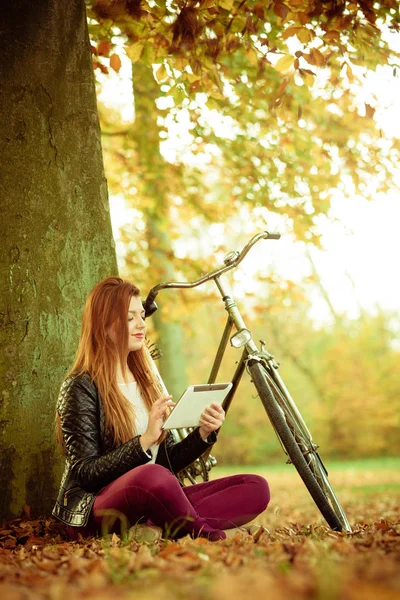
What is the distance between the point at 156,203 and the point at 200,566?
22.8 feet

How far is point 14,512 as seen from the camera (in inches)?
134

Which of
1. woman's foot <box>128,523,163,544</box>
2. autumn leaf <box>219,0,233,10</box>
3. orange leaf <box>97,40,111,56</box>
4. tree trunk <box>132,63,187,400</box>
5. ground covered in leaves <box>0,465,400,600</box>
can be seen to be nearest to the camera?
ground covered in leaves <box>0,465,400,600</box>

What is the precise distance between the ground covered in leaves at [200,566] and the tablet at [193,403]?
0.54 meters

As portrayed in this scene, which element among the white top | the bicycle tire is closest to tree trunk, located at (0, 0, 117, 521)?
the white top

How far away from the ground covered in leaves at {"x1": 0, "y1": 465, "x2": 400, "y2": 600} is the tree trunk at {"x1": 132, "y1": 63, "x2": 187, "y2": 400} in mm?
5893

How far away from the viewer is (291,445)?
3.44 meters

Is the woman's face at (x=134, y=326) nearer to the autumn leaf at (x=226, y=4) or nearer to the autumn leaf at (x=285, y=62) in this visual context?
the autumn leaf at (x=285, y=62)

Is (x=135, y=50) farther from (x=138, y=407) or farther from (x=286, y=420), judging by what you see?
(x=286, y=420)

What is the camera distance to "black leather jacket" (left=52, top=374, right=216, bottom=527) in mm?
3031

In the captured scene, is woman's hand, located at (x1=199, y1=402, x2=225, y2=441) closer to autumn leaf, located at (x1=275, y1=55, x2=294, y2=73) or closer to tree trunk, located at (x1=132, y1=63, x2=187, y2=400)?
autumn leaf, located at (x1=275, y1=55, x2=294, y2=73)

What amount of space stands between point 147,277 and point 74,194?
565 centimetres

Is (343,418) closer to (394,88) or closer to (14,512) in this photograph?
(394,88)

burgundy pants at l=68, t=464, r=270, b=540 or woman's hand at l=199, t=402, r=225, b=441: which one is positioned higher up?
woman's hand at l=199, t=402, r=225, b=441

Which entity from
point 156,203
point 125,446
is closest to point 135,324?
point 125,446
